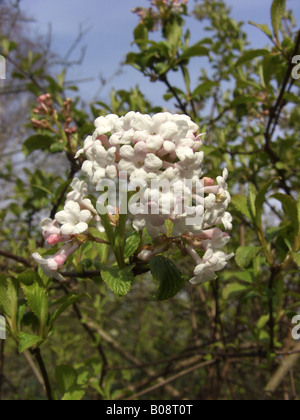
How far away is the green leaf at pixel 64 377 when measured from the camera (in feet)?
5.83

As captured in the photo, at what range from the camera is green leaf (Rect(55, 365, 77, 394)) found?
1.78 m

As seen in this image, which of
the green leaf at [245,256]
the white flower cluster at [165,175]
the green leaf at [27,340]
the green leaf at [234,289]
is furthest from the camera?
the green leaf at [234,289]

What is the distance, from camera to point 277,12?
1.92 metres

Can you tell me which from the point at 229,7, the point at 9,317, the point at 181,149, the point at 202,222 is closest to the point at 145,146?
the point at 181,149

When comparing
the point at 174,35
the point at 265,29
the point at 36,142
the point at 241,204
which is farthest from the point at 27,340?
the point at 174,35

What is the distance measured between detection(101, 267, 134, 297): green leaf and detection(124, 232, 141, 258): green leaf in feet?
0.24

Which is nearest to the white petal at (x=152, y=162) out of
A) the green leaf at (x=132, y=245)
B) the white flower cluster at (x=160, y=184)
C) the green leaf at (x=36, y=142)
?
the white flower cluster at (x=160, y=184)

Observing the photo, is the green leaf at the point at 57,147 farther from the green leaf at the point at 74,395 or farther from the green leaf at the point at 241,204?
the green leaf at the point at 74,395

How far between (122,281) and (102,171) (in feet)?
1.12

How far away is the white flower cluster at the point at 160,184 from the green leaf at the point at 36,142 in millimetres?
1145

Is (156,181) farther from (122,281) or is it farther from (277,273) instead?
(277,273)

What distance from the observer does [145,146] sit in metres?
1.04

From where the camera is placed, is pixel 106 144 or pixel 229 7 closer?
pixel 106 144
